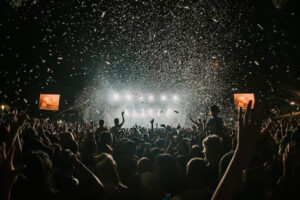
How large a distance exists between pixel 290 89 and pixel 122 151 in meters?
31.8

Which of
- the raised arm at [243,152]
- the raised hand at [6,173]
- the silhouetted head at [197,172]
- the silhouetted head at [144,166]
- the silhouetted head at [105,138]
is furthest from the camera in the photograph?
the silhouetted head at [105,138]

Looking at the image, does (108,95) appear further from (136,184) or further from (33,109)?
(136,184)

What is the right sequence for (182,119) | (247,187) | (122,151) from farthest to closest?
1. (182,119)
2. (122,151)
3. (247,187)

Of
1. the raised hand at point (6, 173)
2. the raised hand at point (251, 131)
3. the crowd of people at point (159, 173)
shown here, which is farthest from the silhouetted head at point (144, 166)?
the raised hand at point (251, 131)

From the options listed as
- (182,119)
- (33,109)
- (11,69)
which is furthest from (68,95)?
(182,119)

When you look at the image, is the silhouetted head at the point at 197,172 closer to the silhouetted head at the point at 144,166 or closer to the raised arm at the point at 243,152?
the raised arm at the point at 243,152

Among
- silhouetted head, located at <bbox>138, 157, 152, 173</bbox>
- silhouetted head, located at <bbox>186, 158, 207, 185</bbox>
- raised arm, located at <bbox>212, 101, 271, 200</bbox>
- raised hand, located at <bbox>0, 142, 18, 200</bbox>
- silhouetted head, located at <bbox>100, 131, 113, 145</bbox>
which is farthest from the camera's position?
silhouetted head, located at <bbox>100, 131, 113, 145</bbox>

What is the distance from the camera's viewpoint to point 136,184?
11.7 ft

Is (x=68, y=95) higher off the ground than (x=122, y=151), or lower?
higher

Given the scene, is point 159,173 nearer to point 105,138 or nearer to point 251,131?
point 105,138

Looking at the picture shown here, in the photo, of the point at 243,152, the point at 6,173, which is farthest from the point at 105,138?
the point at 243,152

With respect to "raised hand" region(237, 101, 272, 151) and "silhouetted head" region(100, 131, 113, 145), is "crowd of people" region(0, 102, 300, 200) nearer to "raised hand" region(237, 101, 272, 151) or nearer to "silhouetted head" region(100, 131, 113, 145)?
"raised hand" region(237, 101, 272, 151)

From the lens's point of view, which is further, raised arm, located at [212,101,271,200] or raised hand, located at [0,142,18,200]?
raised hand, located at [0,142,18,200]

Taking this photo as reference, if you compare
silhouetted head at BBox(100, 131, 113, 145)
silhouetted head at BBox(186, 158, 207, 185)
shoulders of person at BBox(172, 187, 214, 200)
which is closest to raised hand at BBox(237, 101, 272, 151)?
shoulders of person at BBox(172, 187, 214, 200)
